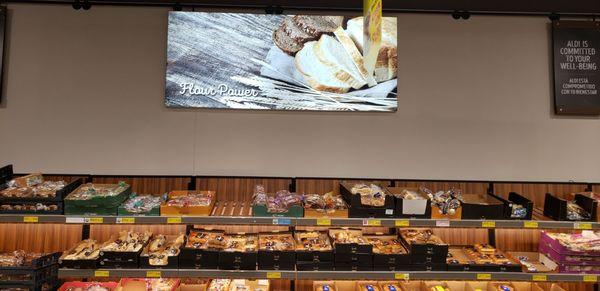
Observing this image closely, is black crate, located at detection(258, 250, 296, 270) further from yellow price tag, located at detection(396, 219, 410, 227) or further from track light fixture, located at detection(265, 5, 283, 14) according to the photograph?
track light fixture, located at detection(265, 5, 283, 14)

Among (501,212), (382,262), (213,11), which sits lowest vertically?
(382,262)

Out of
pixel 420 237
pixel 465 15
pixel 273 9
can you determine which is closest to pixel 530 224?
pixel 420 237

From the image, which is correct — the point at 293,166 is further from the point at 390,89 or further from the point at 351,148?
the point at 390,89

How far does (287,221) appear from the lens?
304cm

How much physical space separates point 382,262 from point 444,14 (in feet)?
8.27

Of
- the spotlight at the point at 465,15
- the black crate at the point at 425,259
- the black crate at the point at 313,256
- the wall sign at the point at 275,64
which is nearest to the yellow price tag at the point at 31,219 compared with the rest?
the wall sign at the point at 275,64

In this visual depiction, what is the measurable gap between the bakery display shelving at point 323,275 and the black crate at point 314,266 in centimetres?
2

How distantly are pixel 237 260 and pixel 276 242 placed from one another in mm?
366

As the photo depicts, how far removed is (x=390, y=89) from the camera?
3943 millimetres

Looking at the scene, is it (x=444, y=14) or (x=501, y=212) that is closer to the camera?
(x=501, y=212)

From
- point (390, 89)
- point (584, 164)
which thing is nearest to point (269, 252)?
point (390, 89)

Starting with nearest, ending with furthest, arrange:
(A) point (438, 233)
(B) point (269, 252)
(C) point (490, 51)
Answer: (B) point (269, 252), (A) point (438, 233), (C) point (490, 51)

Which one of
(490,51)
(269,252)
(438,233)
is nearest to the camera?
(269,252)

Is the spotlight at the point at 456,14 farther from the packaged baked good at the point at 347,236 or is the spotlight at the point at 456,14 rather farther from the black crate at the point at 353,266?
the black crate at the point at 353,266
